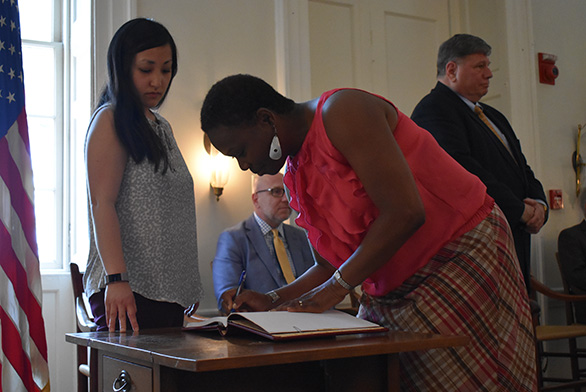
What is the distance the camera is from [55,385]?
3752mm

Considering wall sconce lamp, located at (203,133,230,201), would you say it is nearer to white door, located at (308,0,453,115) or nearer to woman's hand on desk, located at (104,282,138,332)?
white door, located at (308,0,453,115)

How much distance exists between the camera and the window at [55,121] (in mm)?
4012

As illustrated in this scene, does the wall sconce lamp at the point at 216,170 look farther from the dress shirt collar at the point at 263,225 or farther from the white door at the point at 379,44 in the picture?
the white door at the point at 379,44

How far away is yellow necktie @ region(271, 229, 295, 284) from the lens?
11.4 ft

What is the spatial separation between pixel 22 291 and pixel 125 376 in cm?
194

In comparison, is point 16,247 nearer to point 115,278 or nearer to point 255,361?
point 115,278

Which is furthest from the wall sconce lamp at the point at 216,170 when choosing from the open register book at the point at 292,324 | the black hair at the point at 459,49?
the open register book at the point at 292,324

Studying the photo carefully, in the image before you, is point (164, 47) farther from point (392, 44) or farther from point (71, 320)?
point (392, 44)

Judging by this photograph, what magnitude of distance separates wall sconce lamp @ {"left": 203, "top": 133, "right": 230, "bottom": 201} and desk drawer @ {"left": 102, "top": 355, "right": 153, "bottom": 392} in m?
2.64

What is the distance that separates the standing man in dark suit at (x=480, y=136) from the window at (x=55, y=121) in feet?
7.62

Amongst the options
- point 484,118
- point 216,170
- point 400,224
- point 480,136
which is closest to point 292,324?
point 400,224

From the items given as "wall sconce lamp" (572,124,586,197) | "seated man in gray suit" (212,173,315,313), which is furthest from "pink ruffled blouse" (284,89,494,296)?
"wall sconce lamp" (572,124,586,197)

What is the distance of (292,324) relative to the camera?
116cm

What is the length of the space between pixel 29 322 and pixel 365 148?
222 centimetres
